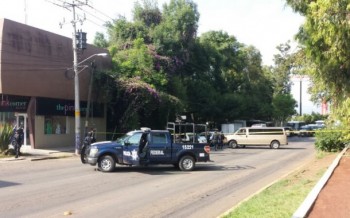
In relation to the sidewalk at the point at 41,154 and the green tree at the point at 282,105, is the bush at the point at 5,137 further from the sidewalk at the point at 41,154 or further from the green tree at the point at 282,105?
the green tree at the point at 282,105

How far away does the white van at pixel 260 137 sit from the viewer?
1495 inches

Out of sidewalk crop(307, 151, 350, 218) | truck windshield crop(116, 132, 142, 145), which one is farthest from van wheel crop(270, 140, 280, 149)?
sidewalk crop(307, 151, 350, 218)

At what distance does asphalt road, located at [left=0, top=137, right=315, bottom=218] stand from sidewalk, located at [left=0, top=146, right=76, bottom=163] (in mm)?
4269

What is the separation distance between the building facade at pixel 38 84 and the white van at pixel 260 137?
40.3ft

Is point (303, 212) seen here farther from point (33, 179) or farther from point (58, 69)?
point (58, 69)

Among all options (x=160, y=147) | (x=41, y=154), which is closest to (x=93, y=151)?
(x=160, y=147)

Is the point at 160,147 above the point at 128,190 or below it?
above

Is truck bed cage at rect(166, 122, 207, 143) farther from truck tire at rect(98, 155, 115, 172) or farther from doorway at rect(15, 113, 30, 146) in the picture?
doorway at rect(15, 113, 30, 146)

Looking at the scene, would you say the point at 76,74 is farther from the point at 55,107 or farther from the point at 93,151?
the point at 93,151

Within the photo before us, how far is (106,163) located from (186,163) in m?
3.31

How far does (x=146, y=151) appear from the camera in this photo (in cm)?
1884

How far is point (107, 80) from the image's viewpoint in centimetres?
3662

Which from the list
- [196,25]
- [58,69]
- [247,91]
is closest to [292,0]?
[58,69]

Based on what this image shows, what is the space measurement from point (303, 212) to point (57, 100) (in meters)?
26.9
